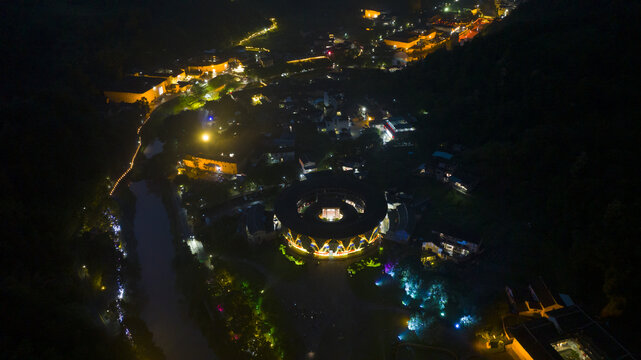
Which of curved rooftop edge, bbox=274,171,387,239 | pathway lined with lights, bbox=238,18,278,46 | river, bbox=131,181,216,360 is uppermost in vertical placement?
curved rooftop edge, bbox=274,171,387,239

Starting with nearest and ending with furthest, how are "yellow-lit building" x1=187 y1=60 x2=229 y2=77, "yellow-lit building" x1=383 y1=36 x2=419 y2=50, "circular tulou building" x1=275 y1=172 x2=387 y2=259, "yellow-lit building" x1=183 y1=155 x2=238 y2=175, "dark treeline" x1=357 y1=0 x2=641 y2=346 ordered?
"dark treeline" x1=357 y1=0 x2=641 y2=346 < "circular tulou building" x1=275 y1=172 x2=387 y2=259 < "yellow-lit building" x1=183 y1=155 x2=238 y2=175 < "yellow-lit building" x1=187 y1=60 x2=229 y2=77 < "yellow-lit building" x1=383 y1=36 x2=419 y2=50

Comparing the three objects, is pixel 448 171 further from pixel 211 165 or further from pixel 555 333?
pixel 211 165

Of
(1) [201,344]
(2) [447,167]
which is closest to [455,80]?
(2) [447,167]

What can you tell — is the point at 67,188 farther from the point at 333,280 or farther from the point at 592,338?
the point at 592,338

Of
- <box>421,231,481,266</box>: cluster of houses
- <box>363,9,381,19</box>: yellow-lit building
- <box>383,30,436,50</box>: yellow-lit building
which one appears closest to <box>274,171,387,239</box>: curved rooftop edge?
<box>421,231,481,266</box>: cluster of houses

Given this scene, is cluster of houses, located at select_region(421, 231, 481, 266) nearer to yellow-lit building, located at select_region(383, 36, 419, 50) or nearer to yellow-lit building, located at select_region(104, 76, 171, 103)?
yellow-lit building, located at select_region(104, 76, 171, 103)

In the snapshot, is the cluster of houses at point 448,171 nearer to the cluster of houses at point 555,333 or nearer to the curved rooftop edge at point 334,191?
the curved rooftop edge at point 334,191

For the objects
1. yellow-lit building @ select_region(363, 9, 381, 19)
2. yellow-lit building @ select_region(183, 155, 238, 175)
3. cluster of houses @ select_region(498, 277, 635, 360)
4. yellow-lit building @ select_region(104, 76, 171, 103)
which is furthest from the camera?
yellow-lit building @ select_region(363, 9, 381, 19)
